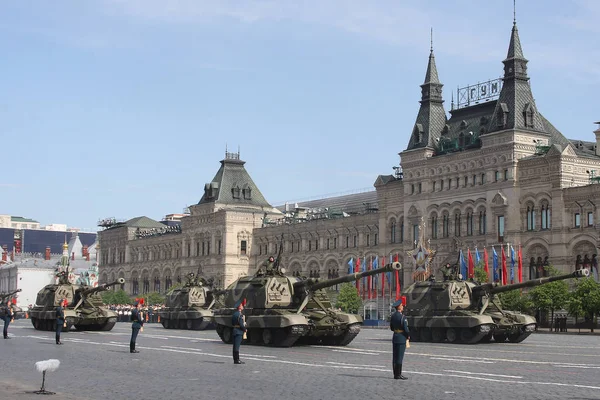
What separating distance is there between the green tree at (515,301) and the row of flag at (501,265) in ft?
7.49

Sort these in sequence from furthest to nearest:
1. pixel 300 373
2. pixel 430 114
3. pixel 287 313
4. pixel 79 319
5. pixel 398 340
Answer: pixel 430 114
pixel 79 319
pixel 287 313
pixel 300 373
pixel 398 340

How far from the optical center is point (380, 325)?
75.6 metres

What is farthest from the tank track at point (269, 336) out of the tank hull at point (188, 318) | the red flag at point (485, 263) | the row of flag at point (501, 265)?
the red flag at point (485, 263)

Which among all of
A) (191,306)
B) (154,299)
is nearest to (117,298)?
(154,299)

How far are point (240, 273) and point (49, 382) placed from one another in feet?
284

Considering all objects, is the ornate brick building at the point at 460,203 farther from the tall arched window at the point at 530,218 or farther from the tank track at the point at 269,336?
the tank track at the point at 269,336

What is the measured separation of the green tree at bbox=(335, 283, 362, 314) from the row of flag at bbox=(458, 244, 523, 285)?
10.8 metres

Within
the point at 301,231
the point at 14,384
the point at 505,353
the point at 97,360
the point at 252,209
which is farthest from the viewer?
the point at 252,209

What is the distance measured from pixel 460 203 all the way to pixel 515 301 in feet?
48.0

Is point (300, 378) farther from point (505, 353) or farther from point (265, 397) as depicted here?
point (505, 353)

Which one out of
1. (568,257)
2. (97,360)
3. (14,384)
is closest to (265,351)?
(97,360)

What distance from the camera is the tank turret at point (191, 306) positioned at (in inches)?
2239

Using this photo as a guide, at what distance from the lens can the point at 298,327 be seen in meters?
33.9

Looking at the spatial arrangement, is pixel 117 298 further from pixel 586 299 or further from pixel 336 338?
pixel 336 338
